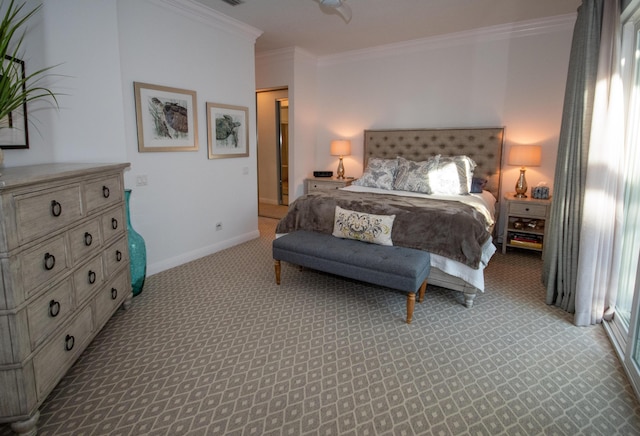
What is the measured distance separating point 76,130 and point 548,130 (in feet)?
16.5

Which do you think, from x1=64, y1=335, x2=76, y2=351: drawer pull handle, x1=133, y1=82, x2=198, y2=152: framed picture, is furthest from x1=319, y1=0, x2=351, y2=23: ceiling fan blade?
x1=64, y1=335, x2=76, y2=351: drawer pull handle

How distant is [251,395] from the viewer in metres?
1.94

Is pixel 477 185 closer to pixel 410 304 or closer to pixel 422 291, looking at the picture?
pixel 422 291

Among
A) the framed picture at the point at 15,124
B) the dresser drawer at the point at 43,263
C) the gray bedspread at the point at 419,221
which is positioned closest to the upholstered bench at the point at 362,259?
the gray bedspread at the point at 419,221

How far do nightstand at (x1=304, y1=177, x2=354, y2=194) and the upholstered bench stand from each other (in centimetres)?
228

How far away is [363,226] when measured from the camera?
3.14 metres

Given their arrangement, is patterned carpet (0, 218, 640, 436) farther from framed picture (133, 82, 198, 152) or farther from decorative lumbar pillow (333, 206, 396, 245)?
framed picture (133, 82, 198, 152)

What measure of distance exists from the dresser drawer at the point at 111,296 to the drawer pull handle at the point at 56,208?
701 millimetres

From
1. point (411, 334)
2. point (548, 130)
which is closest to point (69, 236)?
point (411, 334)

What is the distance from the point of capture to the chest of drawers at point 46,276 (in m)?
1.53

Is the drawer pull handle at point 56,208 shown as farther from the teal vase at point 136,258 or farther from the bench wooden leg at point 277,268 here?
the bench wooden leg at point 277,268

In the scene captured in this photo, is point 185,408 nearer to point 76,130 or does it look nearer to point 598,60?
point 76,130

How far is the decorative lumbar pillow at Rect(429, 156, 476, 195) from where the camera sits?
13.4ft

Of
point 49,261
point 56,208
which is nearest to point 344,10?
point 56,208
